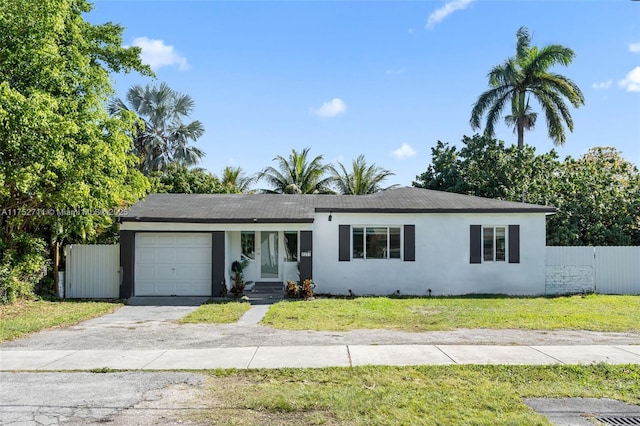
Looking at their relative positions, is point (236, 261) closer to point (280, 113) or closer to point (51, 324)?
point (51, 324)

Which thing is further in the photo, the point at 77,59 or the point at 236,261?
the point at 236,261

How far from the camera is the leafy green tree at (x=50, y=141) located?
40.9 ft

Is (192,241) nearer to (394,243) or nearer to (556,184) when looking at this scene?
(394,243)

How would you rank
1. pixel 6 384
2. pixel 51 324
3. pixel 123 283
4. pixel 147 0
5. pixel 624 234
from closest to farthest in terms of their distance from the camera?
1. pixel 6 384
2. pixel 51 324
3. pixel 147 0
4. pixel 123 283
5. pixel 624 234

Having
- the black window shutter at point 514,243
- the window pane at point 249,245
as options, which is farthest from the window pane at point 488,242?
the window pane at point 249,245

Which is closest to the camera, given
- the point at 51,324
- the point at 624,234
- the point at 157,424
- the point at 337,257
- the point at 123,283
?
the point at 157,424

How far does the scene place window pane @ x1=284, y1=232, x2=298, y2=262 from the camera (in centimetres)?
1750

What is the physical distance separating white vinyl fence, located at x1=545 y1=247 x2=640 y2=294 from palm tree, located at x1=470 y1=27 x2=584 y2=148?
12177 mm

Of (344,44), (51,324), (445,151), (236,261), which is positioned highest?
(344,44)

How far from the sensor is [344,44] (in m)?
17.4

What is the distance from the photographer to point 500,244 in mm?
16875

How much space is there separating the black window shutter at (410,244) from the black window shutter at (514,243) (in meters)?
3.24

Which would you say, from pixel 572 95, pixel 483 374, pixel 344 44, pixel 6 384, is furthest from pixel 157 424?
pixel 572 95

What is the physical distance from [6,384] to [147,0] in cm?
1037
